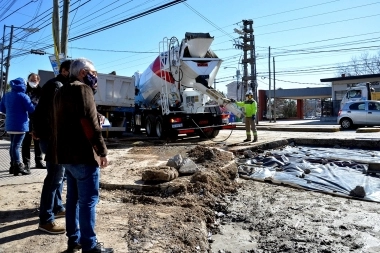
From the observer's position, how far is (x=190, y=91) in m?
11.9

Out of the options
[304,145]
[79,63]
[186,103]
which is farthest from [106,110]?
[79,63]

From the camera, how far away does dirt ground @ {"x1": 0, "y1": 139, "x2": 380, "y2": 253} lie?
3307mm

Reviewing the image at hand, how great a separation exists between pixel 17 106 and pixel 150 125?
780cm

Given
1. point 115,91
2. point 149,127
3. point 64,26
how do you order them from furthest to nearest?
point 115,91 < point 149,127 < point 64,26

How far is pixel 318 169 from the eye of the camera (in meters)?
6.79

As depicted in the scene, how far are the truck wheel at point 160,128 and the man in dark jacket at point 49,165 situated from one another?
8.43 metres

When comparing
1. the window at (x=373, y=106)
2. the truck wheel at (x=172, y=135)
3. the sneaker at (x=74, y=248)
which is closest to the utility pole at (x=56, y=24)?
the truck wheel at (x=172, y=135)

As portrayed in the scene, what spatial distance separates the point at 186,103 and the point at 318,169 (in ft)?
19.5

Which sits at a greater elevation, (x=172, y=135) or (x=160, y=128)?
(x=160, y=128)

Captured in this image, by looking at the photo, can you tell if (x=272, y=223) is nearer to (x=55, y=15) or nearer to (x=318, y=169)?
(x=318, y=169)

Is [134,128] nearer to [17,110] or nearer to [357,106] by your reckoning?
[17,110]

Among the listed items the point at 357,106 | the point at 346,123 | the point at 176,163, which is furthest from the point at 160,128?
the point at 357,106

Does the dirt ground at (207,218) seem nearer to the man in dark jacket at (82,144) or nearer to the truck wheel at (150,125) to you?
the man in dark jacket at (82,144)

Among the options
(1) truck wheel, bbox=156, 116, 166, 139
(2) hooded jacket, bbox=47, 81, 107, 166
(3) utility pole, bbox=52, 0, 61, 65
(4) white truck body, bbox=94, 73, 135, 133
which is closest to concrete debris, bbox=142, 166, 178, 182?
(2) hooded jacket, bbox=47, 81, 107, 166
